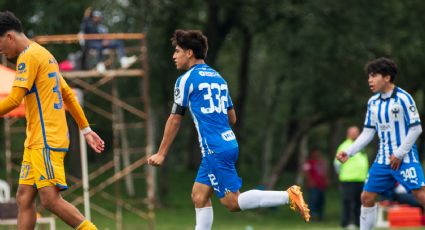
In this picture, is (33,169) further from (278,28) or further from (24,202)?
(278,28)

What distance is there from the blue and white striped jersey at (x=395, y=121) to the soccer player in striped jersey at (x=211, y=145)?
212cm

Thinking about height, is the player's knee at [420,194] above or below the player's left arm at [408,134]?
below

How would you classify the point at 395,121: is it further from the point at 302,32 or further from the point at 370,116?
the point at 302,32

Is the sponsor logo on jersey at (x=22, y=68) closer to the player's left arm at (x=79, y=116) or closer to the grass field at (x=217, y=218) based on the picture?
the player's left arm at (x=79, y=116)

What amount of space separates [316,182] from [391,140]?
55.3 ft

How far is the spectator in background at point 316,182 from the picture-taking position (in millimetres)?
28266

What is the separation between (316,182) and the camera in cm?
2836

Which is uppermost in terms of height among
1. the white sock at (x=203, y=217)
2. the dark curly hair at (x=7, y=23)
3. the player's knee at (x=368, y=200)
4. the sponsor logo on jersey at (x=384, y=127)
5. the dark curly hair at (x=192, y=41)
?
the dark curly hair at (x=7, y=23)

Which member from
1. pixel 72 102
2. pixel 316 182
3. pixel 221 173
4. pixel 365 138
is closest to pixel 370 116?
pixel 365 138

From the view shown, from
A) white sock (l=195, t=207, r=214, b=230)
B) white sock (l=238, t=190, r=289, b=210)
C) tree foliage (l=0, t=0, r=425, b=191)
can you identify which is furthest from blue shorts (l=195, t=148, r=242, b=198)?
tree foliage (l=0, t=0, r=425, b=191)

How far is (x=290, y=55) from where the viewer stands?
34250 millimetres

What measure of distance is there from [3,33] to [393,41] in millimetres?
22886

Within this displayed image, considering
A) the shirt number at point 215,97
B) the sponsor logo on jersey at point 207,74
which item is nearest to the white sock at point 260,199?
the shirt number at point 215,97

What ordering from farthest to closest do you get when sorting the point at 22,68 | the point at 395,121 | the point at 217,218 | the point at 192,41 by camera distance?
1. the point at 217,218
2. the point at 395,121
3. the point at 192,41
4. the point at 22,68
